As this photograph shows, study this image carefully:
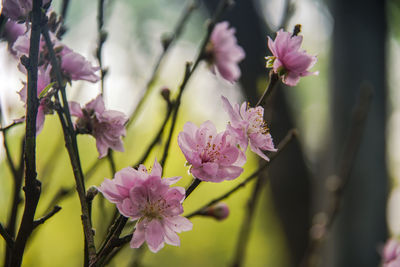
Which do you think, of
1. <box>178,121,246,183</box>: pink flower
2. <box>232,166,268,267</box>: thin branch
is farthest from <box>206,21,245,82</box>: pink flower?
<box>178,121,246,183</box>: pink flower

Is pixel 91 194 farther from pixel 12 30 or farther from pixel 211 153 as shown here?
pixel 12 30

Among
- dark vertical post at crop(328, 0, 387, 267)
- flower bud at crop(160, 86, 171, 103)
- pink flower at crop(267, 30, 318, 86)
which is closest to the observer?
pink flower at crop(267, 30, 318, 86)

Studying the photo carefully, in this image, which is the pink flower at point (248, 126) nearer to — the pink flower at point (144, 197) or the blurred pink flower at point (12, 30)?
the pink flower at point (144, 197)

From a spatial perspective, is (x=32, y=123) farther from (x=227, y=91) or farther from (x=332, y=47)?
(x=332, y=47)

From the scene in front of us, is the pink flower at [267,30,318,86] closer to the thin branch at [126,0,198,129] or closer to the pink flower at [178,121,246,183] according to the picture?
the pink flower at [178,121,246,183]

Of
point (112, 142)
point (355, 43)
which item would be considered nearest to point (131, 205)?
point (112, 142)
